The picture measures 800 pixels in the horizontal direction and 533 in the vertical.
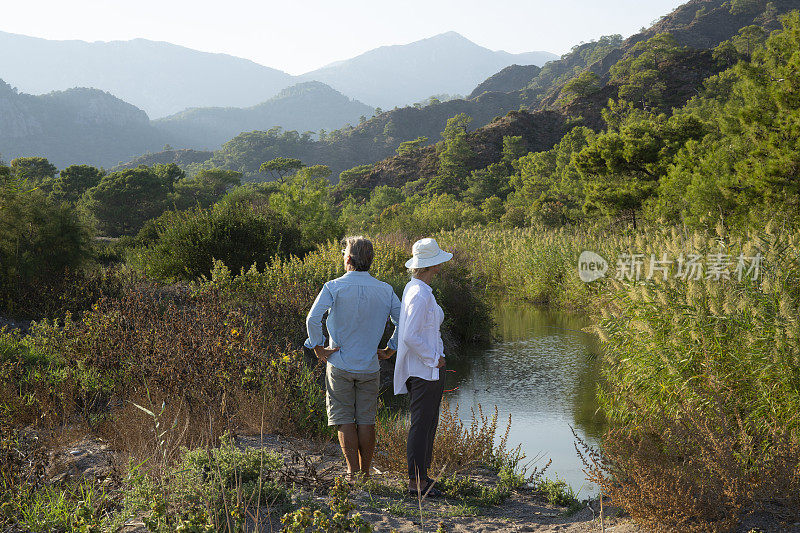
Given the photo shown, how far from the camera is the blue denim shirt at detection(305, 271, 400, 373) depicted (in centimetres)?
387

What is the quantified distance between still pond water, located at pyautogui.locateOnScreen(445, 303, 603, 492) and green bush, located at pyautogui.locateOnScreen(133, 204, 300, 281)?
490 cm

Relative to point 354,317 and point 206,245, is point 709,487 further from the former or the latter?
point 206,245

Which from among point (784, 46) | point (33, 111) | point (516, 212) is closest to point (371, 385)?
point (784, 46)

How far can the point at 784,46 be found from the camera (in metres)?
14.5

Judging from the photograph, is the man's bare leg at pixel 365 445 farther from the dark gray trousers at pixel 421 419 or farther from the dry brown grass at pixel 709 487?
the dry brown grass at pixel 709 487

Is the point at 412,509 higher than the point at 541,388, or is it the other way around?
the point at 412,509

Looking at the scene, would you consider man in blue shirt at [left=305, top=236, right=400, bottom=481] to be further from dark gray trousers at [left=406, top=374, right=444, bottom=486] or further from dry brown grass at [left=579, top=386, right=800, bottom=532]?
dry brown grass at [left=579, top=386, right=800, bottom=532]

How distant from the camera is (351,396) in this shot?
155 inches

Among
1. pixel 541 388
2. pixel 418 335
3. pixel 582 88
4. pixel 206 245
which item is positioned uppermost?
pixel 582 88

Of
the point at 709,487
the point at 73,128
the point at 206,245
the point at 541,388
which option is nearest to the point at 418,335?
the point at 709,487

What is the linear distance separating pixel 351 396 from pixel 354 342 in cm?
38

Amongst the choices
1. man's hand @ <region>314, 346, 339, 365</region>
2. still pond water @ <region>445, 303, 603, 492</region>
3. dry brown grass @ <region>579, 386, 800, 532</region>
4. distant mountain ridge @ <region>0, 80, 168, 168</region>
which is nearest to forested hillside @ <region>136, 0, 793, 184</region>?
distant mountain ridge @ <region>0, 80, 168, 168</region>

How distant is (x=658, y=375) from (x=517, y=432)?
189cm

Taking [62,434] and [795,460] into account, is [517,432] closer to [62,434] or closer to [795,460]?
[795,460]
